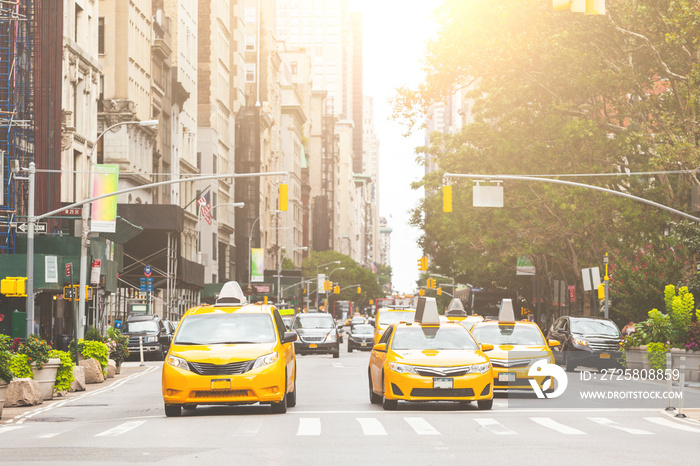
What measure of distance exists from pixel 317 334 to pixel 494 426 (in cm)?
3123

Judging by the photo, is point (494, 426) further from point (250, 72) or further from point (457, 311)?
point (250, 72)

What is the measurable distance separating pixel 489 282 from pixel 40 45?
154ft

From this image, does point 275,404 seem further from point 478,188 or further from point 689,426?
point 478,188

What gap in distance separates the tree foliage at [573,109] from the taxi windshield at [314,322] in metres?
7.98

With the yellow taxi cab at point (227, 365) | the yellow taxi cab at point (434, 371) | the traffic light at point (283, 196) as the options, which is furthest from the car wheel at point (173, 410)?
the traffic light at point (283, 196)

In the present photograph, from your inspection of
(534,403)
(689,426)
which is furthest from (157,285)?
(689,426)

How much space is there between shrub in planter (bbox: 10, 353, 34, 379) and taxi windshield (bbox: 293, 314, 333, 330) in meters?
24.8

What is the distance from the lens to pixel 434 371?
19.0 m

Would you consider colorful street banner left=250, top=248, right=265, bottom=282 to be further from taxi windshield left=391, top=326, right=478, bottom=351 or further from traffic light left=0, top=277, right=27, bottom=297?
taxi windshield left=391, top=326, right=478, bottom=351

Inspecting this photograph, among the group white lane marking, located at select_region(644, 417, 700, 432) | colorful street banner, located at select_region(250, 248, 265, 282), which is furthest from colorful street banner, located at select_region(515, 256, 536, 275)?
white lane marking, located at select_region(644, 417, 700, 432)

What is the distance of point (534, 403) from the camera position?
21.4 meters

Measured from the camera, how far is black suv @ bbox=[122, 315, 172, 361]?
46344 mm

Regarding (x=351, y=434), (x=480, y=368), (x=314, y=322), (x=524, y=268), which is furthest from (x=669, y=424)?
(x=524, y=268)

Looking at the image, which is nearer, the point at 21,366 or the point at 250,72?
A: the point at 21,366
